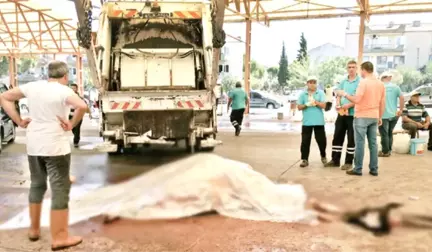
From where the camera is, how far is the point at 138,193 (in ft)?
14.9

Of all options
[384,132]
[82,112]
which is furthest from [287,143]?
[82,112]

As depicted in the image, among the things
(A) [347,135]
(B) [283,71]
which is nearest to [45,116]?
(A) [347,135]

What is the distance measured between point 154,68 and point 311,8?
961 cm

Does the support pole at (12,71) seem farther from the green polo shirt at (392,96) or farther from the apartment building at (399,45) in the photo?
the apartment building at (399,45)

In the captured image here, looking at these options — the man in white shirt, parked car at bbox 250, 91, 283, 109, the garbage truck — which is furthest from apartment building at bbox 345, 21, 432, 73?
the man in white shirt

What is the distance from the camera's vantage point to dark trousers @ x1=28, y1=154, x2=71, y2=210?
3.42 metres

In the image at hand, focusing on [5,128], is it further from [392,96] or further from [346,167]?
[392,96]

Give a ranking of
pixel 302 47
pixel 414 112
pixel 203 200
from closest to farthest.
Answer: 1. pixel 203 200
2. pixel 414 112
3. pixel 302 47

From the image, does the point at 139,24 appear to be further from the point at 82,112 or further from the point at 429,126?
the point at 429,126

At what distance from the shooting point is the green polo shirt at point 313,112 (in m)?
6.43

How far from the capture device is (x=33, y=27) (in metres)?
18.6

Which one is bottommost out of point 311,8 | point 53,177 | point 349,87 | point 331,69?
point 53,177

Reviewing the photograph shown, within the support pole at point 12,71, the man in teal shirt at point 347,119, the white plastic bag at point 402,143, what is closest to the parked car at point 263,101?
the support pole at point 12,71

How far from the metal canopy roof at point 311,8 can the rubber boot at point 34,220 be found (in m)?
12.2
